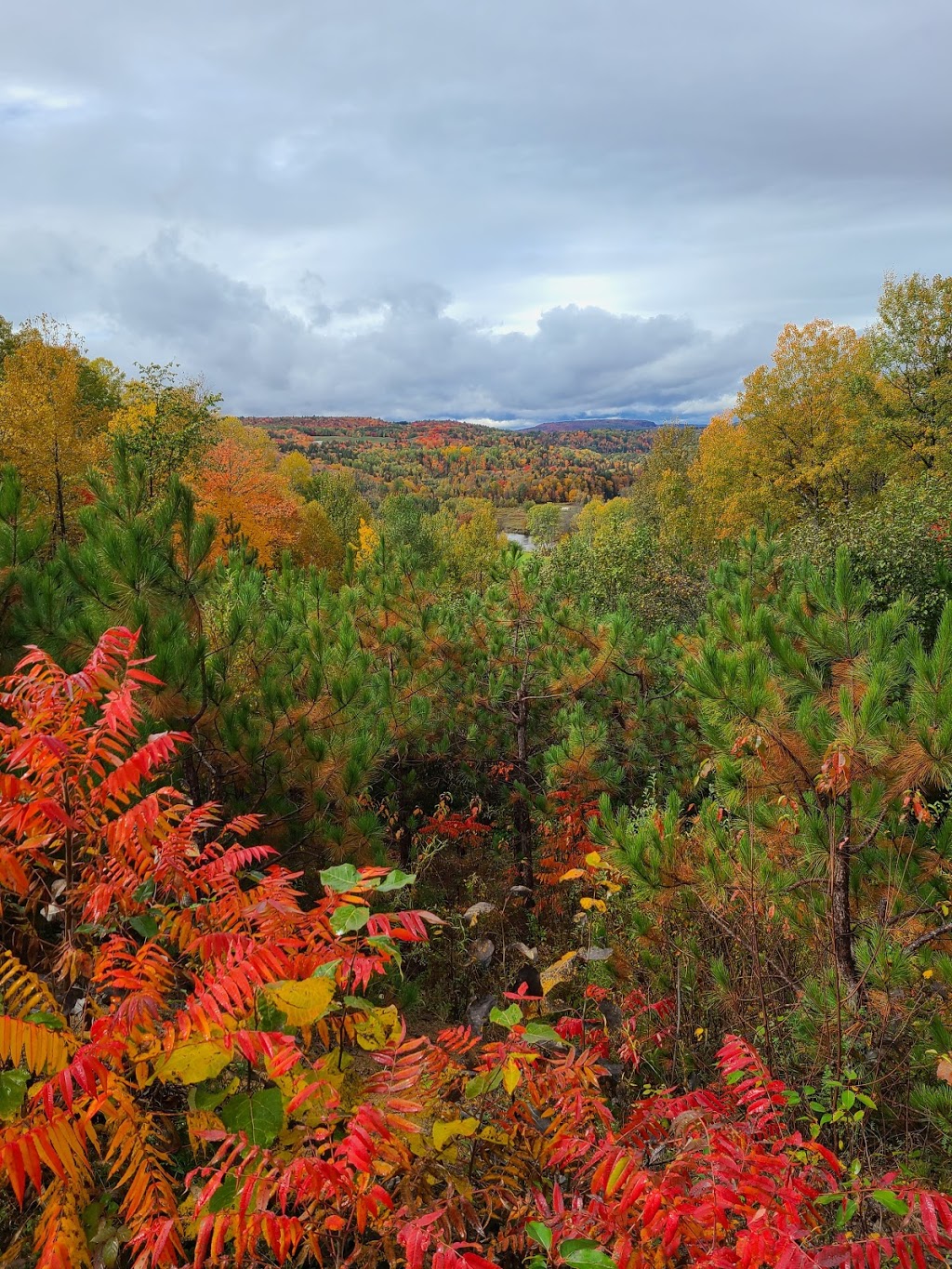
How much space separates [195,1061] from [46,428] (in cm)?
2165

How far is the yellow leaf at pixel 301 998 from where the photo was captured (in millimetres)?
1932

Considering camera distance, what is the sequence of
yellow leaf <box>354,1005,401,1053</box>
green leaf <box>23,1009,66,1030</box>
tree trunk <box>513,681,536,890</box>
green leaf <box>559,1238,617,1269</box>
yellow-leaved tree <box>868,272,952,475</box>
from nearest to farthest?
green leaf <box>559,1238,617,1269</box> → green leaf <box>23,1009,66,1030</box> → yellow leaf <box>354,1005,401,1053</box> → tree trunk <box>513,681,536,890</box> → yellow-leaved tree <box>868,272,952,475</box>

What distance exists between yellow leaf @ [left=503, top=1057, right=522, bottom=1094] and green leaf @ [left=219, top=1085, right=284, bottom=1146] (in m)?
0.67

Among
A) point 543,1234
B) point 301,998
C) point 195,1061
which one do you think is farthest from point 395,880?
point 543,1234

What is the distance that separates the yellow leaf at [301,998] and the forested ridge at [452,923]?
0.06 ft

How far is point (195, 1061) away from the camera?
6.14ft

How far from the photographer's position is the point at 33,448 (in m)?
18.6

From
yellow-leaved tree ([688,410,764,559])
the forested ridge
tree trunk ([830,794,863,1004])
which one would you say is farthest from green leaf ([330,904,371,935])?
yellow-leaved tree ([688,410,764,559])

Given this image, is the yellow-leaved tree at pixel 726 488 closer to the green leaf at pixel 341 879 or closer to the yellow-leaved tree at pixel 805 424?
the yellow-leaved tree at pixel 805 424

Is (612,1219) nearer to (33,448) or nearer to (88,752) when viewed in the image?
(88,752)

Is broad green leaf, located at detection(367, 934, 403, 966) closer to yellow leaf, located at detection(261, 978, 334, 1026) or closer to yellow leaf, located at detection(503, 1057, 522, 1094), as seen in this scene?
yellow leaf, located at detection(261, 978, 334, 1026)

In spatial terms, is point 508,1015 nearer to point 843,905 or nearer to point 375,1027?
point 375,1027

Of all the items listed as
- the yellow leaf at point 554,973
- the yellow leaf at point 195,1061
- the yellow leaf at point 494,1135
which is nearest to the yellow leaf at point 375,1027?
the yellow leaf at point 494,1135

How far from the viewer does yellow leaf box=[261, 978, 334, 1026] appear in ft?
6.34
